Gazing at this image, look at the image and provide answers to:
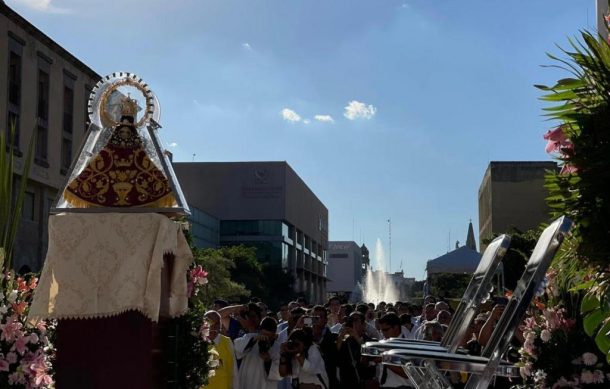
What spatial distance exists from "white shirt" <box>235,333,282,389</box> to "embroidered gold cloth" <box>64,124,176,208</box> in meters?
5.04

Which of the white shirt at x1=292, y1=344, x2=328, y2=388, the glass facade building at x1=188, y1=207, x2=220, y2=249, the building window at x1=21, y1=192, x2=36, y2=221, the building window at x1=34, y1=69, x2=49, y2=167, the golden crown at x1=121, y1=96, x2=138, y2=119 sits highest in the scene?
the building window at x1=34, y1=69, x2=49, y2=167

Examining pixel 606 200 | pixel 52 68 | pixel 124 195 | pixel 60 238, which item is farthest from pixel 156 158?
pixel 52 68

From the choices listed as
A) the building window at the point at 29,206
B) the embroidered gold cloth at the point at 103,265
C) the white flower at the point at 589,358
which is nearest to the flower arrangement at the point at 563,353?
the white flower at the point at 589,358

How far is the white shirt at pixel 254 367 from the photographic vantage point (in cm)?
1201

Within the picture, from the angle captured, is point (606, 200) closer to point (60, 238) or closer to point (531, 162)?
point (60, 238)

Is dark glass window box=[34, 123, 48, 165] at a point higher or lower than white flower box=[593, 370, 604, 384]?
higher

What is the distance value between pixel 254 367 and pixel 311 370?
31.5 inches

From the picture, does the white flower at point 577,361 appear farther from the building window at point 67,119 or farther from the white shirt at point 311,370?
the building window at point 67,119

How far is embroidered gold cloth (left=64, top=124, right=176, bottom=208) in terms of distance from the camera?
7.58 metres

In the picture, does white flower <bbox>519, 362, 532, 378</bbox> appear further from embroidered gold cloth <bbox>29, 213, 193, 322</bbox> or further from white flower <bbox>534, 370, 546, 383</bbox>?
embroidered gold cloth <bbox>29, 213, 193, 322</bbox>

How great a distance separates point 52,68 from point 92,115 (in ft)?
143

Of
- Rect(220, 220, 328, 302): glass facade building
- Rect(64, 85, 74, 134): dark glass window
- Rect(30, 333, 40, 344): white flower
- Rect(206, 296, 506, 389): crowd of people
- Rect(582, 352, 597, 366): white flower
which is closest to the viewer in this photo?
Rect(582, 352, 597, 366): white flower

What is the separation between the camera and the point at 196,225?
3329 inches

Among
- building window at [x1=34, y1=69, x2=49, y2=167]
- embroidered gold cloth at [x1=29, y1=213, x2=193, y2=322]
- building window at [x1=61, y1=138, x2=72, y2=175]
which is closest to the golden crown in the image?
embroidered gold cloth at [x1=29, y1=213, x2=193, y2=322]
